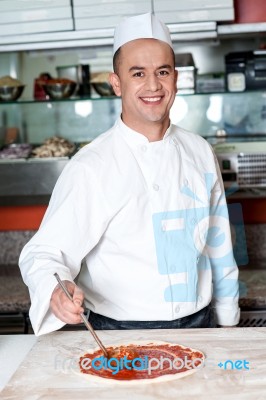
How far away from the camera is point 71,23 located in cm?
314

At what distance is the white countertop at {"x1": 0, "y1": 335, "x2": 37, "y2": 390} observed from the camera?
170 centimetres

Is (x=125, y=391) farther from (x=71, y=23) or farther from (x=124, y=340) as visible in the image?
(x=71, y=23)

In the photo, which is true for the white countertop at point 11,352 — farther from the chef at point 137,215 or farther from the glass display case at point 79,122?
the glass display case at point 79,122

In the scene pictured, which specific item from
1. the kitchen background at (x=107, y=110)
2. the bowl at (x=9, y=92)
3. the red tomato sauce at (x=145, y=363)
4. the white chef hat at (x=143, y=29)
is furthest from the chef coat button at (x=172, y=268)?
the bowl at (x=9, y=92)

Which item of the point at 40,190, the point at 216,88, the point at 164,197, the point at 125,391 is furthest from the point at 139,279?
the point at 216,88

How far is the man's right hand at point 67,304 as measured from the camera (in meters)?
1.70

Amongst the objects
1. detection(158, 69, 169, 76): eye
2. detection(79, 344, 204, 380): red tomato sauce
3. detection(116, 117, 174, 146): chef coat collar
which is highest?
detection(158, 69, 169, 76): eye

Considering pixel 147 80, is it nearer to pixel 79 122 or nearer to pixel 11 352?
pixel 11 352

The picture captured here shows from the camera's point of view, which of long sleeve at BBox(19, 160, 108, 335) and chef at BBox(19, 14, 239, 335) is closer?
long sleeve at BBox(19, 160, 108, 335)

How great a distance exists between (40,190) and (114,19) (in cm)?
82

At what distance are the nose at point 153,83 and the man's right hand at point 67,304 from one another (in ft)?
2.13

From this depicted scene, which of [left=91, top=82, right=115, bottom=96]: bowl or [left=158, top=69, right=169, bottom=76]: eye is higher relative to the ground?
[left=158, top=69, right=169, bottom=76]: eye

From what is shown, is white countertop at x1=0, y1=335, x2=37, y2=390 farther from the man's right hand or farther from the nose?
the nose

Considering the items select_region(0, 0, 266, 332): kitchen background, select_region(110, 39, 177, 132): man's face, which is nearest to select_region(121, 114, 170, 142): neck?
select_region(110, 39, 177, 132): man's face
